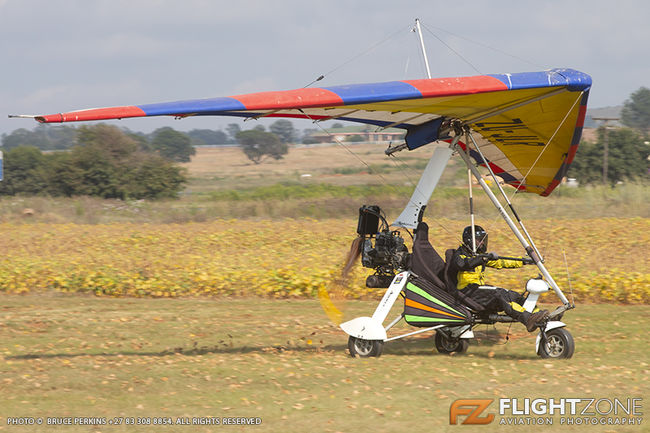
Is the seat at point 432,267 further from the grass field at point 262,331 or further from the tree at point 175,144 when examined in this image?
the tree at point 175,144

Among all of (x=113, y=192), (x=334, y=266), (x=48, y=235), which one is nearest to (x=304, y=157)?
(x=113, y=192)

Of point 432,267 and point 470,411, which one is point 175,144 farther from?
point 470,411

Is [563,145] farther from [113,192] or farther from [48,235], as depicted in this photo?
[113,192]

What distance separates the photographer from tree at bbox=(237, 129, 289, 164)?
47.6 meters

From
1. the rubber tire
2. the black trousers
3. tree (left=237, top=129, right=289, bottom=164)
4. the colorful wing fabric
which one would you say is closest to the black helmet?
the black trousers

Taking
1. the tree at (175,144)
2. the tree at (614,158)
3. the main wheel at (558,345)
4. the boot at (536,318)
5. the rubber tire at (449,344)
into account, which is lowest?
the rubber tire at (449,344)

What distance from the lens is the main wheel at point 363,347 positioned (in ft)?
27.1

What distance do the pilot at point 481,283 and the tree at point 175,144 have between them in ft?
145

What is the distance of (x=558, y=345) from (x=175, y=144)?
49297 mm

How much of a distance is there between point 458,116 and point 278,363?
362 centimetres

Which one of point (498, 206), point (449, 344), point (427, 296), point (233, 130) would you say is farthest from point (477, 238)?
point (233, 130)

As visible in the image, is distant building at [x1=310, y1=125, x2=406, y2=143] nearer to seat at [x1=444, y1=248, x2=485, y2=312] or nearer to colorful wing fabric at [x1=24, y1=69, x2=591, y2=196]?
colorful wing fabric at [x1=24, y1=69, x2=591, y2=196]

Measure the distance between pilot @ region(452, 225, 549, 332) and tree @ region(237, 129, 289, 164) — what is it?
127ft

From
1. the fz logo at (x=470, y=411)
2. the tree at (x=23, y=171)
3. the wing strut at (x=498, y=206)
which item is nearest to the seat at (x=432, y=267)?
the wing strut at (x=498, y=206)
